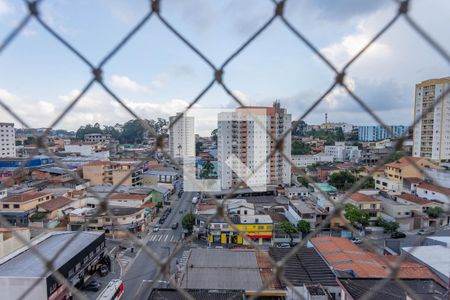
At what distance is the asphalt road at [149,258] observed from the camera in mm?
4286

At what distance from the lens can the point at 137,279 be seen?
457 centimetres

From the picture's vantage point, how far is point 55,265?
11.6ft

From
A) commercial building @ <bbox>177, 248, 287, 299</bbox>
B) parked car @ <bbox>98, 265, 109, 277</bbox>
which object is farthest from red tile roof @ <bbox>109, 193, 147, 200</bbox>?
commercial building @ <bbox>177, 248, 287, 299</bbox>

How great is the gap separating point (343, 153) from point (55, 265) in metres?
14.6

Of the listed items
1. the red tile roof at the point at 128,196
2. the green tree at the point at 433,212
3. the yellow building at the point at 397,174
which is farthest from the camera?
the yellow building at the point at 397,174

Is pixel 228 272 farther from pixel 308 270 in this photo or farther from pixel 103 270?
pixel 103 270

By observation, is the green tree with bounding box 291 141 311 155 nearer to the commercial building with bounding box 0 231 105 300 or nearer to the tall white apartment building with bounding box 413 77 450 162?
the tall white apartment building with bounding box 413 77 450 162

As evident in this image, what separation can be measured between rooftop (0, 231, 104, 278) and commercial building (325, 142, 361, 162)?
43.5 ft

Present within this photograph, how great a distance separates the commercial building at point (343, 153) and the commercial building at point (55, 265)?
13.1 meters

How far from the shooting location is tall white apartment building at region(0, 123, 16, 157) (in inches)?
531

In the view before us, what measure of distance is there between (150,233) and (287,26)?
22.2ft

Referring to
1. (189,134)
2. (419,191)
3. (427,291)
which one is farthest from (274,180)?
(427,291)

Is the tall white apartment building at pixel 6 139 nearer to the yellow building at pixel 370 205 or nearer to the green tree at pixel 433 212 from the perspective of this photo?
the yellow building at pixel 370 205

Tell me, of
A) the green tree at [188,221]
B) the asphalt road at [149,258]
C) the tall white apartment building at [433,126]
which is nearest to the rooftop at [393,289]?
the asphalt road at [149,258]
